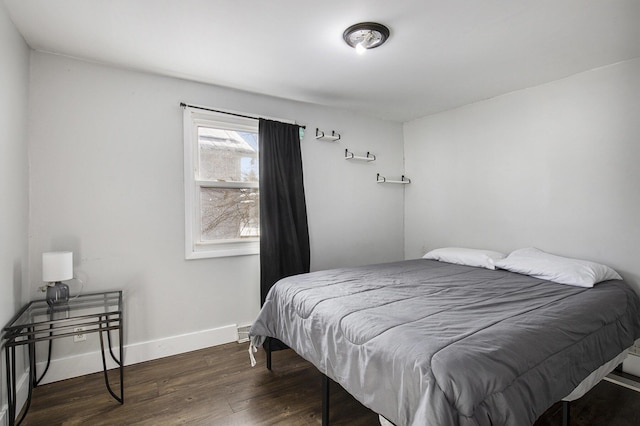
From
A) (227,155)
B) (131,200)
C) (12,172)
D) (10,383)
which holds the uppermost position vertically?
(227,155)

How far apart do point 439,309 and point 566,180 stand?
1.97 metres

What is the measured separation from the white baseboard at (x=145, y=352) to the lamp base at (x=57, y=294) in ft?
1.87

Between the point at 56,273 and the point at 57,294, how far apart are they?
0.54 ft

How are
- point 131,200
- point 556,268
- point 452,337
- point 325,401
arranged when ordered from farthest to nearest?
point 131,200
point 556,268
point 325,401
point 452,337

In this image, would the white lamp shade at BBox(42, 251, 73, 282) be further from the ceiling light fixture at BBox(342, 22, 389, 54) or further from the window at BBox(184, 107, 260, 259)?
the ceiling light fixture at BBox(342, 22, 389, 54)

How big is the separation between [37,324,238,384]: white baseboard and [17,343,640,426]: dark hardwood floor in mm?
60

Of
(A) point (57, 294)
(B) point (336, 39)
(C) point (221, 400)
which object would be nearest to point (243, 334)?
(C) point (221, 400)

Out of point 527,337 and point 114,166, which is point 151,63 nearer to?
point 114,166

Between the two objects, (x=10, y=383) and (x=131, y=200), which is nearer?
(x=10, y=383)

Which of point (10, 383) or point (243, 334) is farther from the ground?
point (10, 383)

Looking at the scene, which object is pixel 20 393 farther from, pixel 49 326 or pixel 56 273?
pixel 56 273

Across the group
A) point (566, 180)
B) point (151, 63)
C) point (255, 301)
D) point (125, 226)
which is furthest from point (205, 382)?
point (566, 180)

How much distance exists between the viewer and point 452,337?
138cm

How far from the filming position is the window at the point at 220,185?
282 centimetres
